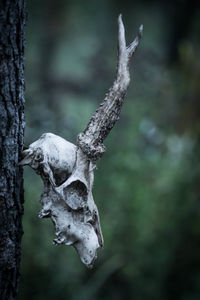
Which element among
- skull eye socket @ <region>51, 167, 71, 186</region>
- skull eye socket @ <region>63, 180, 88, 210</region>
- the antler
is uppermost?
the antler

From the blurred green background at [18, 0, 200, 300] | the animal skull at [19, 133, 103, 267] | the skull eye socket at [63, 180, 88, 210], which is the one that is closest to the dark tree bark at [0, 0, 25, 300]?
the animal skull at [19, 133, 103, 267]

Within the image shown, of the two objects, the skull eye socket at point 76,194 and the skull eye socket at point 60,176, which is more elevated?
the skull eye socket at point 60,176

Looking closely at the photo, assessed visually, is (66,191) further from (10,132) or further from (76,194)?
(10,132)

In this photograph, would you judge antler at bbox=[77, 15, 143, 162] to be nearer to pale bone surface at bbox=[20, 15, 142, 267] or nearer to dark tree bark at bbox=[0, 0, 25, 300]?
pale bone surface at bbox=[20, 15, 142, 267]

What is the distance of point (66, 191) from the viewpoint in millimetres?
963

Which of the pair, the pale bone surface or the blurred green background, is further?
the blurred green background

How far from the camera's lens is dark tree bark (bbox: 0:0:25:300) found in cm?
89

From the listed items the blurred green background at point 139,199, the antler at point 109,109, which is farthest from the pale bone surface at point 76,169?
the blurred green background at point 139,199

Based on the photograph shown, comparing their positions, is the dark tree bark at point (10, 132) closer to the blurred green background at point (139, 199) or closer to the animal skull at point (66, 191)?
the animal skull at point (66, 191)

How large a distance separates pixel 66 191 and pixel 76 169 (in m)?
A: 0.08

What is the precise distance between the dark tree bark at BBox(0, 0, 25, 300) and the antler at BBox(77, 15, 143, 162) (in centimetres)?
21

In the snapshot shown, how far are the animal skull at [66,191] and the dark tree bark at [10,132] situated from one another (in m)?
0.06

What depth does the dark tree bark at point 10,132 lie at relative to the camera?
2.93ft

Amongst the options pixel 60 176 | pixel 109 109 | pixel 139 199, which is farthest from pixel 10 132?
pixel 139 199
